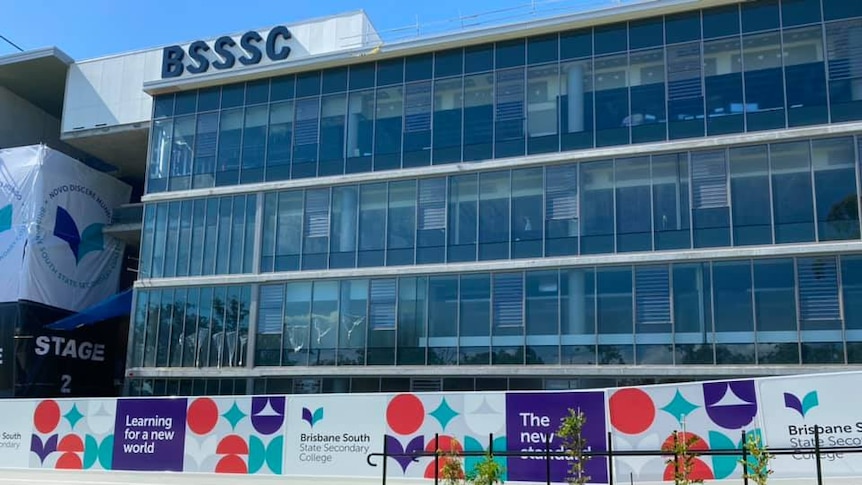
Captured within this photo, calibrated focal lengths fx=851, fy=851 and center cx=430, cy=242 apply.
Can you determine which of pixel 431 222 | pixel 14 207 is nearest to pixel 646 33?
pixel 431 222

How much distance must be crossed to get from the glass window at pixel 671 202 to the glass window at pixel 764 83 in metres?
2.52

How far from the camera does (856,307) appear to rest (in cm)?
2466

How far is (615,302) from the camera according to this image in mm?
27297

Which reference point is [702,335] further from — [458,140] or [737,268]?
[458,140]

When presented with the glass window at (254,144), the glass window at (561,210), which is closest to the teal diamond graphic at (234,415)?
the glass window at (561,210)

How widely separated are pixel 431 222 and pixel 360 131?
4.76 metres

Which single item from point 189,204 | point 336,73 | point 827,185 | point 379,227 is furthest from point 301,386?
point 827,185

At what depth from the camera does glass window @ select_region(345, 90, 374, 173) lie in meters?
31.9

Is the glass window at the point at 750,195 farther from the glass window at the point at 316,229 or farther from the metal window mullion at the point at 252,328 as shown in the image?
the metal window mullion at the point at 252,328

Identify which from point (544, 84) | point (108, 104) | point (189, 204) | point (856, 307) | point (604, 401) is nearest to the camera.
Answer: point (604, 401)

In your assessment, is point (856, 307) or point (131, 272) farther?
point (131, 272)

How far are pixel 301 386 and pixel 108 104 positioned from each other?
717 inches

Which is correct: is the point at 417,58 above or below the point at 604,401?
above

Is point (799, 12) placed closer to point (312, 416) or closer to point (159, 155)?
point (312, 416)
